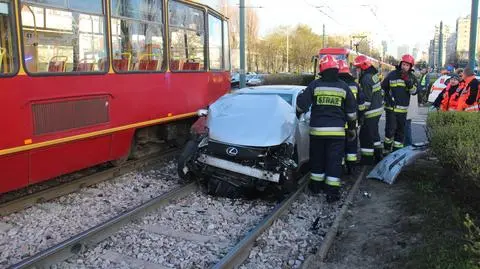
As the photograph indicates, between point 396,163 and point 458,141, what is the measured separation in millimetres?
2228

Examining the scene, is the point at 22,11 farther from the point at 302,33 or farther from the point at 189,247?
the point at 302,33

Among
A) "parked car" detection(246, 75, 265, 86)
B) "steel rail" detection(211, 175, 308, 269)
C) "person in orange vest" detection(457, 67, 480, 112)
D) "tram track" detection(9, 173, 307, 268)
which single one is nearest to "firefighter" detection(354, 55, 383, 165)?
"person in orange vest" detection(457, 67, 480, 112)

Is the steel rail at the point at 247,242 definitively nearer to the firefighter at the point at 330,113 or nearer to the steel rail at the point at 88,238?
the firefighter at the point at 330,113

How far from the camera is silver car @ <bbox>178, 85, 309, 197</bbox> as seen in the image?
6.38 m

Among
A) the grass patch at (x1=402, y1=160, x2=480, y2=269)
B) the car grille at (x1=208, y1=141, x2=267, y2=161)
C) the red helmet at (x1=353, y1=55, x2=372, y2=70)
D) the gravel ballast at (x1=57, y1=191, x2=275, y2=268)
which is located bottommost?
the gravel ballast at (x1=57, y1=191, x2=275, y2=268)

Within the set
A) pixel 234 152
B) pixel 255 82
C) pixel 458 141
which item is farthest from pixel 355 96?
pixel 255 82

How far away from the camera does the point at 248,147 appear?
6.44 m

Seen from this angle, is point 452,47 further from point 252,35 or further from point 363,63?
point 363,63

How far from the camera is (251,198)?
6.80 metres

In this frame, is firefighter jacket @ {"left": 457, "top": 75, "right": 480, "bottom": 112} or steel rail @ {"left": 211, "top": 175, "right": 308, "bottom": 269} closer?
steel rail @ {"left": 211, "top": 175, "right": 308, "bottom": 269}

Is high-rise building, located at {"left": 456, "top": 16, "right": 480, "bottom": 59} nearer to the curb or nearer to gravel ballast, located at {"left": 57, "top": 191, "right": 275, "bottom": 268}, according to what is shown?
the curb

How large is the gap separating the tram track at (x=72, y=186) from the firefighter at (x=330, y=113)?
2.99m

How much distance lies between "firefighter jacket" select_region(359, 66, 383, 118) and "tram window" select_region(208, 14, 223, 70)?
3039 mm

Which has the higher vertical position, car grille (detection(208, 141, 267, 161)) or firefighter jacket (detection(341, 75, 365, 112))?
firefighter jacket (detection(341, 75, 365, 112))
